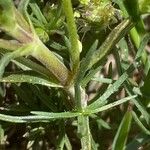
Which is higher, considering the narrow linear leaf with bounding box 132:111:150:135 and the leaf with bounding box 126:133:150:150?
the narrow linear leaf with bounding box 132:111:150:135

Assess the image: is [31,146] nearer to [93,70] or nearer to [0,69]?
[93,70]

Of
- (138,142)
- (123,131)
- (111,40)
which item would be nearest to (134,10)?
(111,40)

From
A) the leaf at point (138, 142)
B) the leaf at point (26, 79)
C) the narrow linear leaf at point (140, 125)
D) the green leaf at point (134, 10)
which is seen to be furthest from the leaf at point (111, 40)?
the leaf at point (138, 142)

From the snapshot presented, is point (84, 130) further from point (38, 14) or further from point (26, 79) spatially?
point (38, 14)

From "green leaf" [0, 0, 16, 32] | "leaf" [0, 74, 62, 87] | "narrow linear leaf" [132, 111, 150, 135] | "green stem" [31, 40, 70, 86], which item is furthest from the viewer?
"narrow linear leaf" [132, 111, 150, 135]

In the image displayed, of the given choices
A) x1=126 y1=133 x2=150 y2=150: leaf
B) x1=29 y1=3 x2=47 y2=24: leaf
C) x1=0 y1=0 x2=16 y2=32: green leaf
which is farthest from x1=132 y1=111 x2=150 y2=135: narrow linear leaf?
x1=0 y1=0 x2=16 y2=32: green leaf

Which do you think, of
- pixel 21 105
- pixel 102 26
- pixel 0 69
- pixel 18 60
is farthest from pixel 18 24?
pixel 21 105

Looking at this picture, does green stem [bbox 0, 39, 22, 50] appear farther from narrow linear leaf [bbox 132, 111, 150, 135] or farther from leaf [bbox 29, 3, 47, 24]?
narrow linear leaf [bbox 132, 111, 150, 135]
